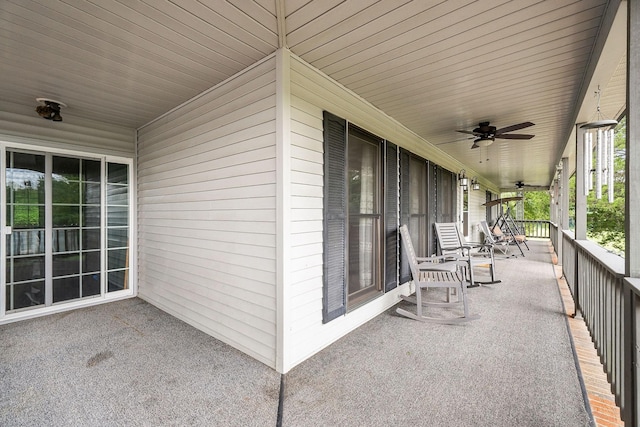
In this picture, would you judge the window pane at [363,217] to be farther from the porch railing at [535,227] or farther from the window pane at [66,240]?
the porch railing at [535,227]

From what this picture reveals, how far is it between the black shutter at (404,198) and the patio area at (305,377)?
1.06 m

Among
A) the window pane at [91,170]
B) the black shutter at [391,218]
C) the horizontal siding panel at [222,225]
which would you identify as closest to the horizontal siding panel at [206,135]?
the window pane at [91,170]

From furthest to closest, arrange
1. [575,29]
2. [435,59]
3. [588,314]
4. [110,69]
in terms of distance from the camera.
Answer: [588,314] < [110,69] < [435,59] < [575,29]

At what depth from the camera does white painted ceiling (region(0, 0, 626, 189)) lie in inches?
71.2

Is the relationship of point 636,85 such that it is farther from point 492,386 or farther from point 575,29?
point 492,386

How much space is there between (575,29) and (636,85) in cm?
84

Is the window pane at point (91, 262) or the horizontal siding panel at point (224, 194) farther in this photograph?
the window pane at point (91, 262)

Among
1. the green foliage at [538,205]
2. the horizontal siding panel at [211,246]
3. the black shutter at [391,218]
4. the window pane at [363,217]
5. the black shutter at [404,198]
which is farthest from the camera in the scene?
the green foliage at [538,205]

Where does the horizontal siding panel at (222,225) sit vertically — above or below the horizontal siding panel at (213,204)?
below

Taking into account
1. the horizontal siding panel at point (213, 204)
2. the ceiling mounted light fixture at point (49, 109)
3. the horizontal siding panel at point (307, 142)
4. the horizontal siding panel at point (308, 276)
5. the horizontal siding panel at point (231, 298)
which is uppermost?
the ceiling mounted light fixture at point (49, 109)

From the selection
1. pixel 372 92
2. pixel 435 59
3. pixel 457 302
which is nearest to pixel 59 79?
pixel 372 92

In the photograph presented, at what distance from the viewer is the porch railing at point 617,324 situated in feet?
4.66

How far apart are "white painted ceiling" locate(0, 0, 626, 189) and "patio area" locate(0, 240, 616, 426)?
2357 mm

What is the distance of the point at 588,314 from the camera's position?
272 cm
